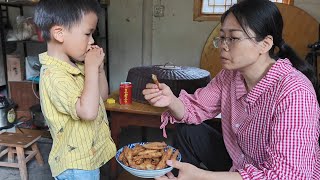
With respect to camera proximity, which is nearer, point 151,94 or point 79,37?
point 79,37

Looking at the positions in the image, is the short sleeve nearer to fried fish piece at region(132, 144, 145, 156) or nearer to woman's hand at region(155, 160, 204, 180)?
fried fish piece at region(132, 144, 145, 156)

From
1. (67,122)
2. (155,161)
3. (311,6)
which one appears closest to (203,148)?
(155,161)

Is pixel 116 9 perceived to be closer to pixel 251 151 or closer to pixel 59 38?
pixel 59 38

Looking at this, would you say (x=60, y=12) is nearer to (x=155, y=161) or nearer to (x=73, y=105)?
(x=73, y=105)

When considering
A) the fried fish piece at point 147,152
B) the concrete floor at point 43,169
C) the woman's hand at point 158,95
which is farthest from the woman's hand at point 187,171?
the concrete floor at point 43,169

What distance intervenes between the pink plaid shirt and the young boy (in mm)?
400

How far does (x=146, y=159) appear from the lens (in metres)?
1.05

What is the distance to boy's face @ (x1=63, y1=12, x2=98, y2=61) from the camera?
3.33ft

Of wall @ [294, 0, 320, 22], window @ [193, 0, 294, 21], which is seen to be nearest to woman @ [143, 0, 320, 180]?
window @ [193, 0, 294, 21]

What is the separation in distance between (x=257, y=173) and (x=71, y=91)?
0.63m

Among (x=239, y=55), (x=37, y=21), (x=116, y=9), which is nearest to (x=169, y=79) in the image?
(x=239, y=55)

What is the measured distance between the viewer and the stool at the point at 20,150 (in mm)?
1810

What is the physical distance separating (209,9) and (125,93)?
1.62 m

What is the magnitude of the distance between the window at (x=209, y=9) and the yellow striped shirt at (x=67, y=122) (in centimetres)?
194
